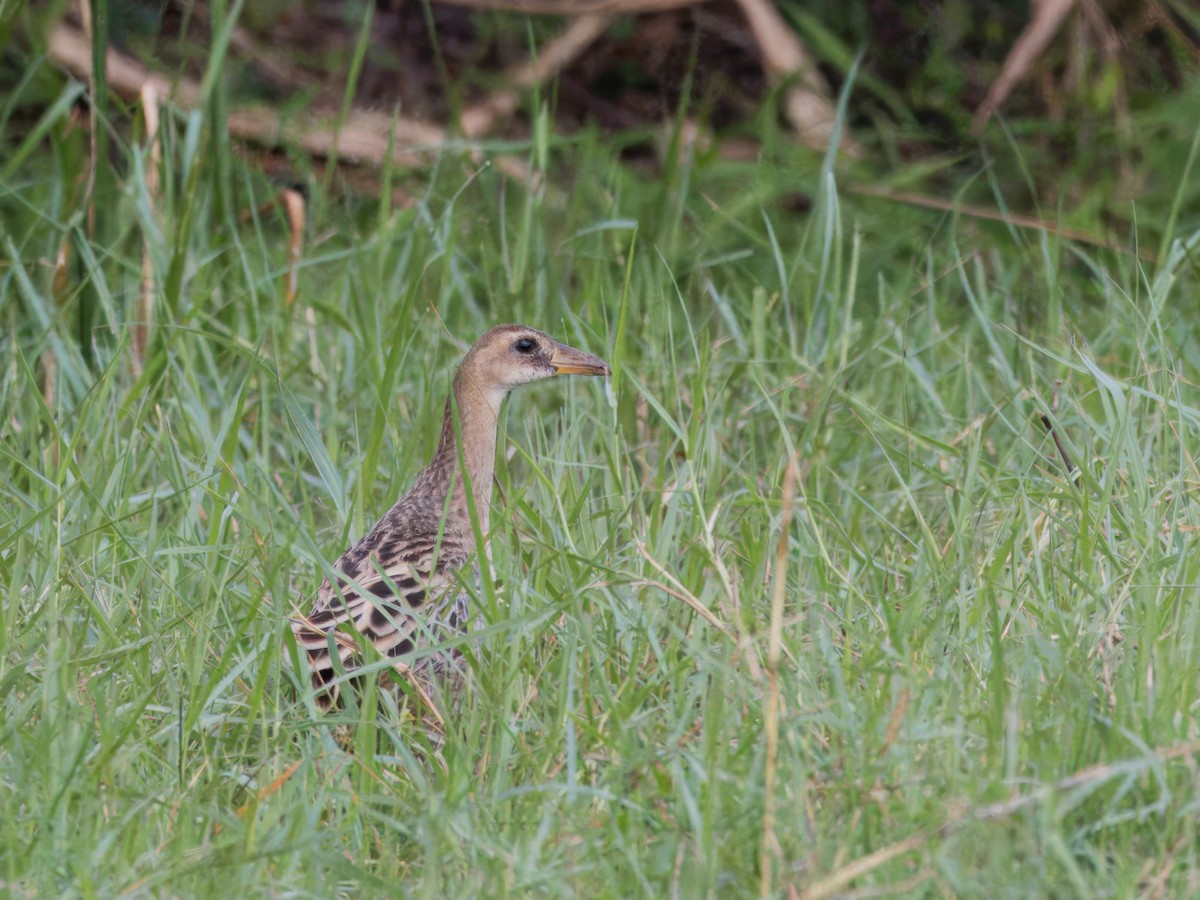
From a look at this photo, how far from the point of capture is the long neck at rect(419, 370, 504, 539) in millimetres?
4219

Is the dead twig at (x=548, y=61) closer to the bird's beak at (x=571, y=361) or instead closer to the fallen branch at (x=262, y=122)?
the fallen branch at (x=262, y=122)

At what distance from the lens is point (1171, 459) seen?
13.6 feet

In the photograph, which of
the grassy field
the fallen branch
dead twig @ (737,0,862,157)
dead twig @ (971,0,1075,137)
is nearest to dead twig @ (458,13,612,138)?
the fallen branch

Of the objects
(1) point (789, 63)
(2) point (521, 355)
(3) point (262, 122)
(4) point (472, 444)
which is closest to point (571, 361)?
(2) point (521, 355)

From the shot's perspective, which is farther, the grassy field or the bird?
the bird

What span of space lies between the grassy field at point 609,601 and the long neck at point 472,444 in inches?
6.2

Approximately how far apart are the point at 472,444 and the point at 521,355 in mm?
259

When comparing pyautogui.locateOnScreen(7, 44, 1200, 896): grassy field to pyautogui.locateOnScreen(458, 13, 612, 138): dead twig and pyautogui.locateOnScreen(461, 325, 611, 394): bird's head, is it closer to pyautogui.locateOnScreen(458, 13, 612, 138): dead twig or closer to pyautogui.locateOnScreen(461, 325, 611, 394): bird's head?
pyautogui.locateOnScreen(461, 325, 611, 394): bird's head

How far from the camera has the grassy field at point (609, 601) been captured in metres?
2.62

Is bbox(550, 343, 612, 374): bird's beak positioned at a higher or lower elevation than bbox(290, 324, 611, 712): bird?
higher

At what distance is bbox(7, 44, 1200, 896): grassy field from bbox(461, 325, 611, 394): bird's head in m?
0.19

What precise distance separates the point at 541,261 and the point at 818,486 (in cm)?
157

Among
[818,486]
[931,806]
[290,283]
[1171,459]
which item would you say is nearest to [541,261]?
[290,283]

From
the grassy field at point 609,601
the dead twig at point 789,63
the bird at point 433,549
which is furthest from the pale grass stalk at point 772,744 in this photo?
the dead twig at point 789,63
